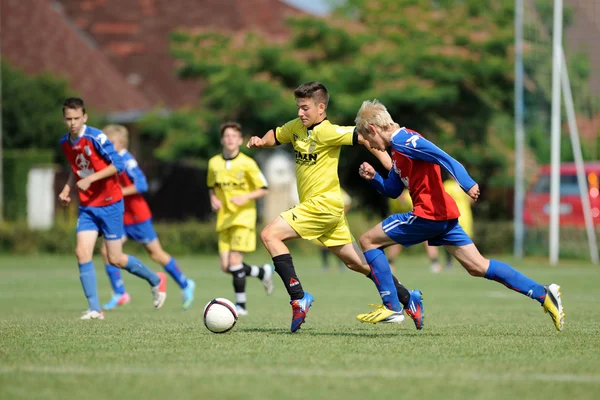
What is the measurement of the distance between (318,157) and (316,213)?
1.68ft

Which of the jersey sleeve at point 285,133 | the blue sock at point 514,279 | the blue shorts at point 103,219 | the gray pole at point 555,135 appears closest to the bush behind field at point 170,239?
the gray pole at point 555,135

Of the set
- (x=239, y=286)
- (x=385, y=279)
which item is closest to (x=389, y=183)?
(x=385, y=279)

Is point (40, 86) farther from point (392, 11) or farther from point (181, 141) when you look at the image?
point (392, 11)

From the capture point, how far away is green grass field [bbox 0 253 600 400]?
569 centimetres

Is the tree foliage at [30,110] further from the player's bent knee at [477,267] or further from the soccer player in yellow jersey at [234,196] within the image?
the player's bent knee at [477,267]

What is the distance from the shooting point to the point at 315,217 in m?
8.99

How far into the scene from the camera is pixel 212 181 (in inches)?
503

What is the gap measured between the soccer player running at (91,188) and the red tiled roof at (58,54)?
2946 centimetres

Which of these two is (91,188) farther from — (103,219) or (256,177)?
(256,177)

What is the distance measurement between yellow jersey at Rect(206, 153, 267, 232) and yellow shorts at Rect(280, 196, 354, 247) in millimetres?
3431

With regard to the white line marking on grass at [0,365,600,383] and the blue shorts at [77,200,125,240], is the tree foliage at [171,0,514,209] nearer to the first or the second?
the blue shorts at [77,200,125,240]

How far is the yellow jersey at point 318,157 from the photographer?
9.04 m

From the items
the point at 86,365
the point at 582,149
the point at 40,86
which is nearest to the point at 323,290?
the point at 86,365

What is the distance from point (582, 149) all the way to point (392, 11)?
28.3ft
